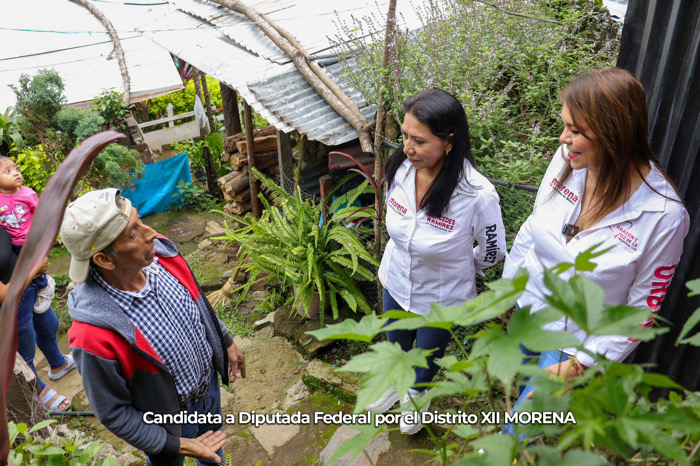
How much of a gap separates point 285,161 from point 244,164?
3.60ft

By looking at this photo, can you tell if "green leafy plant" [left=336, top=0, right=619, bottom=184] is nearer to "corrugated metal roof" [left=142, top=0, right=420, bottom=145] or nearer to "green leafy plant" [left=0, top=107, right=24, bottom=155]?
"corrugated metal roof" [left=142, top=0, right=420, bottom=145]

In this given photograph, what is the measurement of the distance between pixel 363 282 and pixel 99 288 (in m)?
2.76

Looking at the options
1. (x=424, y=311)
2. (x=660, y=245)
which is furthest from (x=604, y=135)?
(x=424, y=311)

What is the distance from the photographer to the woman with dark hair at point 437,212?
8.28 feet

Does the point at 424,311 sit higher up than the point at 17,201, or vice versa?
the point at 17,201

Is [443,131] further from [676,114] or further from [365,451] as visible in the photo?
[365,451]

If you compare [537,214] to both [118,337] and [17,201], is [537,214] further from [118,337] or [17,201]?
[17,201]

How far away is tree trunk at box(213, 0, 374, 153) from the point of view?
13.1 ft

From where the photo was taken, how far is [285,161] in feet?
19.3

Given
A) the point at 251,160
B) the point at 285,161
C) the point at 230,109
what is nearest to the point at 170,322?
the point at 285,161

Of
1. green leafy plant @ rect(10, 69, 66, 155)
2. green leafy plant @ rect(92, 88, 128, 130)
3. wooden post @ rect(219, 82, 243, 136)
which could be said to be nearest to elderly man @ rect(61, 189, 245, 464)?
green leafy plant @ rect(10, 69, 66, 155)

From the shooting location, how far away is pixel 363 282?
4.62m

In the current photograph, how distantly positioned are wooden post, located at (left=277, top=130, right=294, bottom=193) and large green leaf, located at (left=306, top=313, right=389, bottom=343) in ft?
16.2

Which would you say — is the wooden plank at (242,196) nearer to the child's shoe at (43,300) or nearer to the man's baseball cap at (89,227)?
the child's shoe at (43,300)
